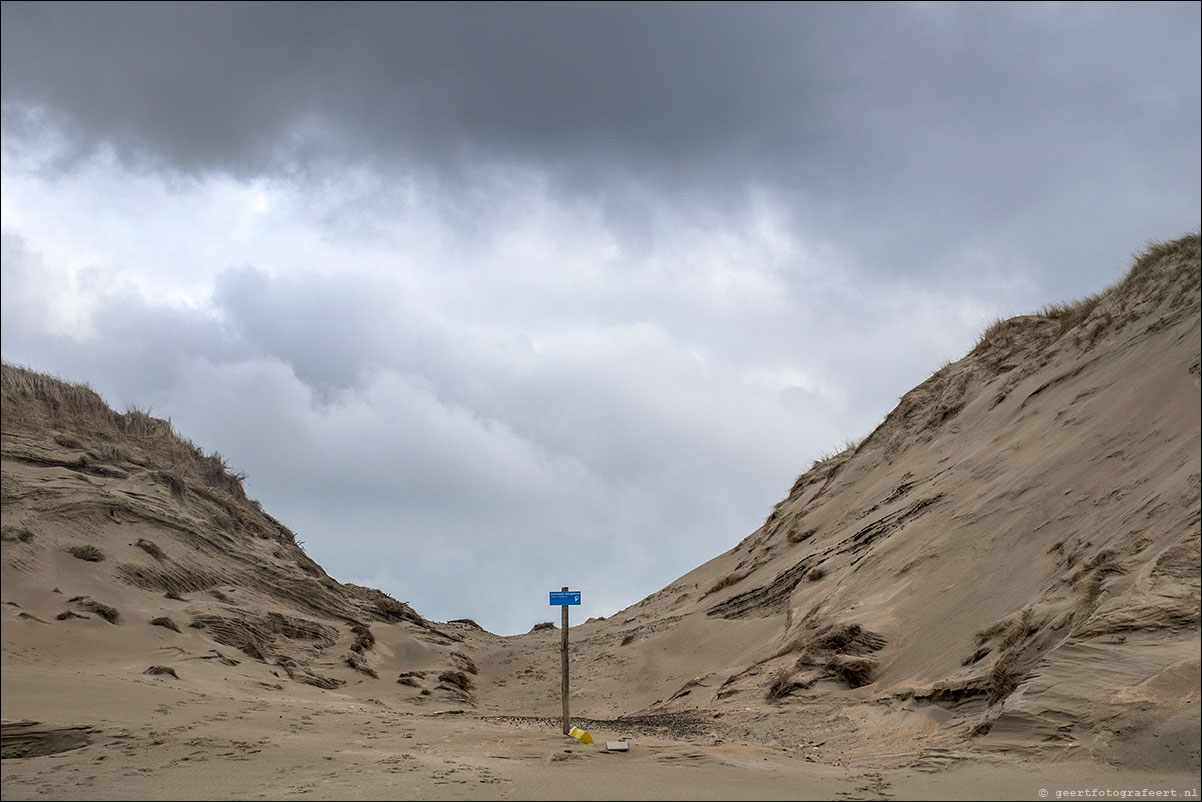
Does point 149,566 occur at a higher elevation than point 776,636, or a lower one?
higher

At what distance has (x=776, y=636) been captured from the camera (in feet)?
59.1

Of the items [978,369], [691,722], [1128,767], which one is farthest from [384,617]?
[1128,767]

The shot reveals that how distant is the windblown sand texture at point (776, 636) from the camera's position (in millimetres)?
8344

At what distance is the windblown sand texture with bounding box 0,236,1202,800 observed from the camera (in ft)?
27.4

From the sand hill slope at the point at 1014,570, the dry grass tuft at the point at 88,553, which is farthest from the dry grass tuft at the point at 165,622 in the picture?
the sand hill slope at the point at 1014,570

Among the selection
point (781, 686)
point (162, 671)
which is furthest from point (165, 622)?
point (781, 686)

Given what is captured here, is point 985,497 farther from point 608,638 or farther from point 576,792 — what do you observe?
point 608,638

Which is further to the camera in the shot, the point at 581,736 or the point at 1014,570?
the point at 1014,570

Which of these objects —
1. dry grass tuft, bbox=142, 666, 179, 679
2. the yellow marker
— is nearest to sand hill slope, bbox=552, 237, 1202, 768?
the yellow marker

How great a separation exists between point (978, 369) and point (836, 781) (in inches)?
612

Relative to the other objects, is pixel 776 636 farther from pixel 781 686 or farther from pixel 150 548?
pixel 150 548

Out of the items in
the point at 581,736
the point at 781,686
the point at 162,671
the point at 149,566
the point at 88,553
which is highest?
the point at 149,566

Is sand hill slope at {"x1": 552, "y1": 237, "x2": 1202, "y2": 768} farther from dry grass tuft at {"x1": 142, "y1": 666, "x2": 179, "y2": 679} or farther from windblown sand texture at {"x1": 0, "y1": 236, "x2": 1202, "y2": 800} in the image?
dry grass tuft at {"x1": 142, "y1": 666, "x2": 179, "y2": 679}

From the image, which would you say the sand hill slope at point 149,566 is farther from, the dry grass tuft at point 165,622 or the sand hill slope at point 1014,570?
the sand hill slope at point 1014,570
